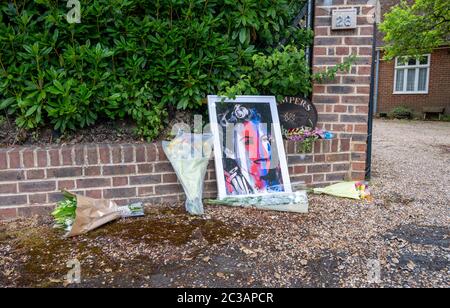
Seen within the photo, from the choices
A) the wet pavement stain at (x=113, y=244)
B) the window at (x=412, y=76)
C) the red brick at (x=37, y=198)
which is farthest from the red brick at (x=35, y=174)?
the window at (x=412, y=76)

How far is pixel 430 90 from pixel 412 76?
0.93m

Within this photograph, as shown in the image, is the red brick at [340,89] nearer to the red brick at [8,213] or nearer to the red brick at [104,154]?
the red brick at [104,154]

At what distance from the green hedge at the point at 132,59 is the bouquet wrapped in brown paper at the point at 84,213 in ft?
2.01

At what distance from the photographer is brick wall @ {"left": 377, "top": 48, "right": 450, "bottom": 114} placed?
1395cm

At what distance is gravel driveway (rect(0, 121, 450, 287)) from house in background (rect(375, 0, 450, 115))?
43.8ft

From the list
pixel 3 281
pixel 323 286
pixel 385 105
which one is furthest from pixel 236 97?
pixel 385 105

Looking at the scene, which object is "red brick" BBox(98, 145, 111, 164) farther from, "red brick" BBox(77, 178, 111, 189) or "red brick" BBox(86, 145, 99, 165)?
"red brick" BBox(77, 178, 111, 189)

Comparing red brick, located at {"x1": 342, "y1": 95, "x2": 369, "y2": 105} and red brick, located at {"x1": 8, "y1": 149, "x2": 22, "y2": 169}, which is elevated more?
red brick, located at {"x1": 342, "y1": 95, "x2": 369, "y2": 105}

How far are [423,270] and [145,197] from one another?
188cm

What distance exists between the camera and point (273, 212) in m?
2.65

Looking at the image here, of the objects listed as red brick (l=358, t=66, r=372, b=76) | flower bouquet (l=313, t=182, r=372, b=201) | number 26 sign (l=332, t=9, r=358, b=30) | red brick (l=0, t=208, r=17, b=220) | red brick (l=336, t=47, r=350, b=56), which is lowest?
red brick (l=0, t=208, r=17, b=220)

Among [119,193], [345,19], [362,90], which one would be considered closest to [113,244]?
[119,193]

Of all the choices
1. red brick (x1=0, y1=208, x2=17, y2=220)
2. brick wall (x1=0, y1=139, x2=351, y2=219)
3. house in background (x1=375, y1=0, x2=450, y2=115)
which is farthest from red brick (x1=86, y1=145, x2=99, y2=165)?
house in background (x1=375, y1=0, x2=450, y2=115)
